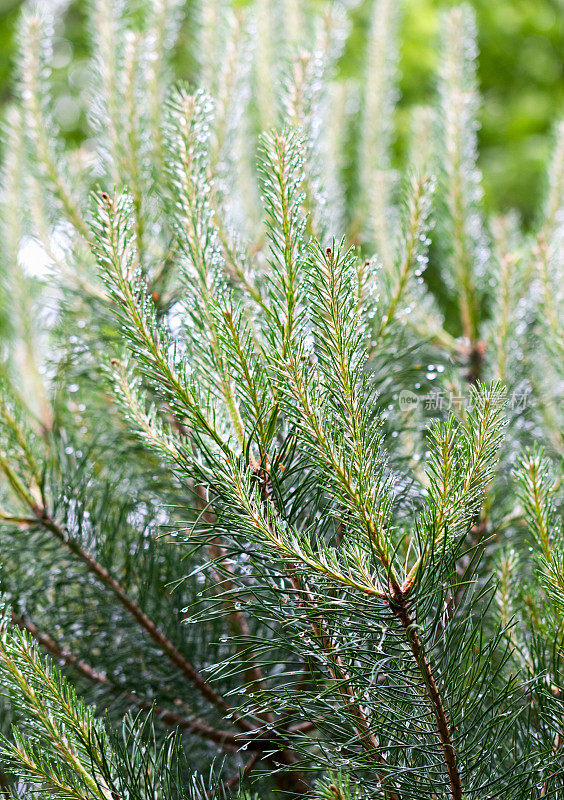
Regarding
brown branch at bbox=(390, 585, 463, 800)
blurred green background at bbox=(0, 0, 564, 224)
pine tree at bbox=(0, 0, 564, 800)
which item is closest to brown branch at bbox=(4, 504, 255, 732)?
pine tree at bbox=(0, 0, 564, 800)

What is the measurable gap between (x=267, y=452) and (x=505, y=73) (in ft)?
7.05

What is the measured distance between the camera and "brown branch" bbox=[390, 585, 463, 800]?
409 millimetres

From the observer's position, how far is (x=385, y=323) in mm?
637

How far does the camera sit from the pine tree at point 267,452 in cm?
42

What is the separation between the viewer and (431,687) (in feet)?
1.37

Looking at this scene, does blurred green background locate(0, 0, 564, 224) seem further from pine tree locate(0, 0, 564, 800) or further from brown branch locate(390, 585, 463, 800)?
brown branch locate(390, 585, 463, 800)

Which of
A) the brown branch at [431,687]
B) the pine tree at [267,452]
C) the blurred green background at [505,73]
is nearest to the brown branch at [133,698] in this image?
the pine tree at [267,452]

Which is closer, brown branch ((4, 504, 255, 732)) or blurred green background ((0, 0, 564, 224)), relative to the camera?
brown branch ((4, 504, 255, 732))

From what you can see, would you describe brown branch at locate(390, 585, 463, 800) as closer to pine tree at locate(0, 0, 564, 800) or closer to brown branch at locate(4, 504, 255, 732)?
pine tree at locate(0, 0, 564, 800)

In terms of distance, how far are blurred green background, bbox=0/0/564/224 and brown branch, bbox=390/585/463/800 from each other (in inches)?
65.6

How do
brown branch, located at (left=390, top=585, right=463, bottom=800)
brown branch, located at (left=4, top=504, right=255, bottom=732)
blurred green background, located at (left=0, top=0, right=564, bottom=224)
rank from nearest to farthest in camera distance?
1. brown branch, located at (left=390, top=585, right=463, bottom=800)
2. brown branch, located at (left=4, top=504, right=255, bottom=732)
3. blurred green background, located at (left=0, top=0, right=564, bottom=224)

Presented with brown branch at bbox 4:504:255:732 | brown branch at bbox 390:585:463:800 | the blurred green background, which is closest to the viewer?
brown branch at bbox 390:585:463:800

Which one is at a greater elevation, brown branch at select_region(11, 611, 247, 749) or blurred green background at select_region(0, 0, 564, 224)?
blurred green background at select_region(0, 0, 564, 224)

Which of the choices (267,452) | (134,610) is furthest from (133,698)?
(267,452)
